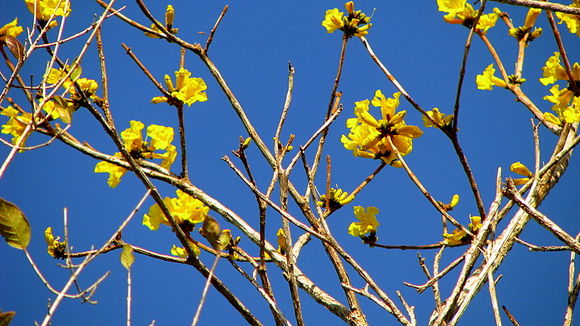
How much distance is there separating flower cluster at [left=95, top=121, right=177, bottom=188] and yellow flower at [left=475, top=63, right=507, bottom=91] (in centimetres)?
103

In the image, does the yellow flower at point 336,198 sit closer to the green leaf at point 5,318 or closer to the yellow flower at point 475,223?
the yellow flower at point 475,223

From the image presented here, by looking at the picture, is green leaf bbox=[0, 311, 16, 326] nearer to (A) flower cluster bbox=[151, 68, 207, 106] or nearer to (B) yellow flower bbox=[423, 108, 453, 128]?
(A) flower cluster bbox=[151, 68, 207, 106]

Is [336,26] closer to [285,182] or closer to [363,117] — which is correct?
[363,117]

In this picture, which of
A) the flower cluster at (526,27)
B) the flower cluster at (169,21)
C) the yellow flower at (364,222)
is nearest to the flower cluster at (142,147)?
the flower cluster at (169,21)

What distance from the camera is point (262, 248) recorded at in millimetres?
1338

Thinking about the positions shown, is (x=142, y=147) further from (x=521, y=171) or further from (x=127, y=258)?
(x=521, y=171)

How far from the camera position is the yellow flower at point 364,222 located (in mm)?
1923

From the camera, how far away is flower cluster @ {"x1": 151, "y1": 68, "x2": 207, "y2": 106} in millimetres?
1763

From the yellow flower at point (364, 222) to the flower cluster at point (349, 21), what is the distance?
2.07 feet

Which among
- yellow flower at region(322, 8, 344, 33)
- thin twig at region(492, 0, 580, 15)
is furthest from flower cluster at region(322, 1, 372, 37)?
thin twig at region(492, 0, 580, 15)

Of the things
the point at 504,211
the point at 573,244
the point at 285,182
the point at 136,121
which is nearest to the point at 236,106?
the point at 136,121

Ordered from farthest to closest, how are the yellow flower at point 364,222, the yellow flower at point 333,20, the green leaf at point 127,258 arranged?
the yellow flower at point 333,20 → the yellow flower at point 364,222 → the green leaf at point 127,258

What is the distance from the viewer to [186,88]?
1.79m

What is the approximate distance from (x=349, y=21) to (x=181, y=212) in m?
0.95
